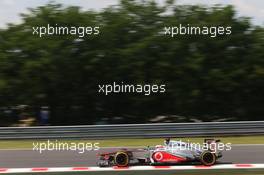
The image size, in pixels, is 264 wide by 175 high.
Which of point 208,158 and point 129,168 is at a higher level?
point 208,158

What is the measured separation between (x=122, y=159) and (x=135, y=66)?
717 cm

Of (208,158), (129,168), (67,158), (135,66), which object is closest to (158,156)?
(129,168)

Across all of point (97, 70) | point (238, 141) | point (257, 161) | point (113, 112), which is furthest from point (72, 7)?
point (257, 161)

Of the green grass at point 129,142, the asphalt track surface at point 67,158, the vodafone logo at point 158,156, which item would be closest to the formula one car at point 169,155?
the vodafone logo at point 158,156

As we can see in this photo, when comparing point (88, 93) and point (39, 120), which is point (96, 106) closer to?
point (88, 93)

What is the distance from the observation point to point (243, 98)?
1592 cm

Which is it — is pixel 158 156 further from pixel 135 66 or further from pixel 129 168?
pixel 135 66

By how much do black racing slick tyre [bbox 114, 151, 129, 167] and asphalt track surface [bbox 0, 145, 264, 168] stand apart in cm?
78

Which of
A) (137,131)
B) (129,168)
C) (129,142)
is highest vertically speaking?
(129,168)

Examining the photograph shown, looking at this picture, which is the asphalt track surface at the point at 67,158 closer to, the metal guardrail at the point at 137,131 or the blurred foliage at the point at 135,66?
the metal guardrail at the point at 137,131

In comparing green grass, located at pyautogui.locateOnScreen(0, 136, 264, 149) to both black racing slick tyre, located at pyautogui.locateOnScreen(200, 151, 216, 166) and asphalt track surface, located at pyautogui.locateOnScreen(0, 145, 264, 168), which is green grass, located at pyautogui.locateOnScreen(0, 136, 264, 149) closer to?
asphalt track surface, located at pyautogui.locateOnScreen(0, 145, 264, 168)

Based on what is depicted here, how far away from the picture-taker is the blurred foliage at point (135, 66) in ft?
48.7

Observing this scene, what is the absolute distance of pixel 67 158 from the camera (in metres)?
9.57

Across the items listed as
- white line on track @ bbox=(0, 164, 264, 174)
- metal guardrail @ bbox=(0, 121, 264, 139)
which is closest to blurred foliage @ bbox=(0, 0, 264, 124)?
metal guardrail @ bbox=(0, 121, 264, 139)
